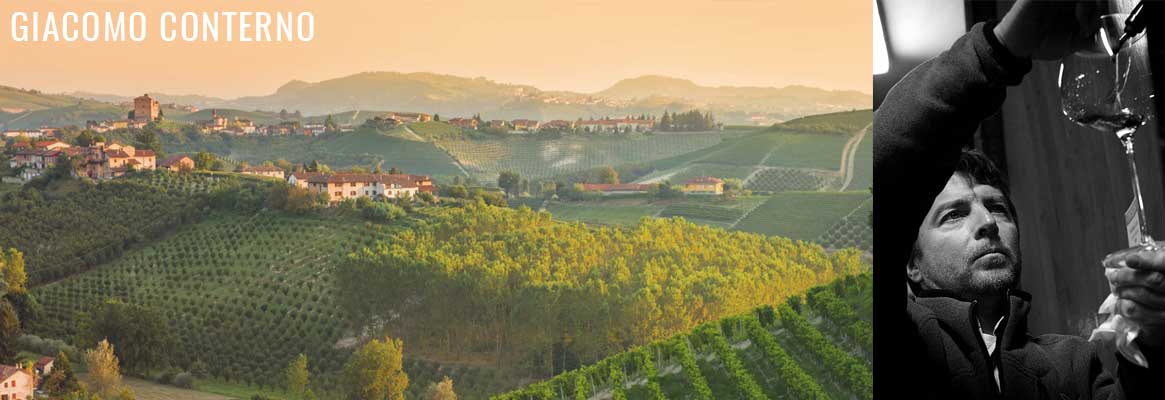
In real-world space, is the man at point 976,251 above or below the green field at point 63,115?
below

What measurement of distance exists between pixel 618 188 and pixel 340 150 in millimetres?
1082

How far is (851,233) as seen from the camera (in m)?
3.99

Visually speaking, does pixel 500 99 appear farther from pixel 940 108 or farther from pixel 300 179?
pixel 940 108

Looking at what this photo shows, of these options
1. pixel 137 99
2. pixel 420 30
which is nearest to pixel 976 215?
pixel 420 30

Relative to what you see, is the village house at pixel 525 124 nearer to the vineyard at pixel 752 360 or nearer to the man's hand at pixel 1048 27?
the vineyard at pixel 752 360

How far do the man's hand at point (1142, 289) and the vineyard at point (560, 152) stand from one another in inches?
106

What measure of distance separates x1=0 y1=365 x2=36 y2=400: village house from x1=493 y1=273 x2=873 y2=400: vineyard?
5.83 ft

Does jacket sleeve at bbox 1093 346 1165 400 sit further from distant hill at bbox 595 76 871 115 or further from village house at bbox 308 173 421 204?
village house at bbox 308 173 421 204

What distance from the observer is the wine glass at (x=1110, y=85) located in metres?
1.33

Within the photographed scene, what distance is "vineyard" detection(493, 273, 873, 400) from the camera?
3.86m

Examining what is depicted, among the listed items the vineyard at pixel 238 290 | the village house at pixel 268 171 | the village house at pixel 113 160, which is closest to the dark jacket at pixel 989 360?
the vineyard at pixel 238 290


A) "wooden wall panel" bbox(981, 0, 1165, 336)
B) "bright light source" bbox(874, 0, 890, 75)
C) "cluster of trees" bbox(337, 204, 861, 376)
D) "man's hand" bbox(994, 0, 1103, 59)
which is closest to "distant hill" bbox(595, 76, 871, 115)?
"cluster of trees" bbox(337, 204, 861, 376)

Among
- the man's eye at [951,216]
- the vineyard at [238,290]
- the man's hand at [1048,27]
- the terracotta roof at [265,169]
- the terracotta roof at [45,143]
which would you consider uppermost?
the man's hand at [1048,27]

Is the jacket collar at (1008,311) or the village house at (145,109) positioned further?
the village house at (145,109)
